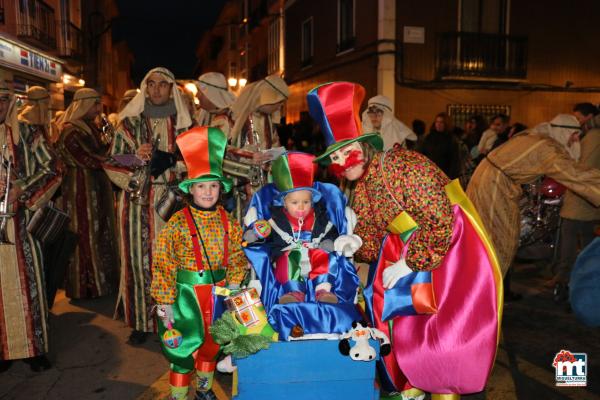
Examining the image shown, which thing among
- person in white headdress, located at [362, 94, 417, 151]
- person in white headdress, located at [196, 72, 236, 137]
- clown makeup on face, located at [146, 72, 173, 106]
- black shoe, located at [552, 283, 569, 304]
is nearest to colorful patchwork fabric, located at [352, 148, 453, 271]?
clown makeup on face, located at [146, 72, 173, 106]

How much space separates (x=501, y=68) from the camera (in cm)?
1440

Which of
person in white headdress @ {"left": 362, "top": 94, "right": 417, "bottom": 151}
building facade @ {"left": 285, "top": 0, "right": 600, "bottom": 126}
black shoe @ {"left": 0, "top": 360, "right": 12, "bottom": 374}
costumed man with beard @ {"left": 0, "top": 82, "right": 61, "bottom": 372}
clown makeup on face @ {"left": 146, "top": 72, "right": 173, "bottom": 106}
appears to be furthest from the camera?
building facade @ {"left": 285, "top": 0, "right": 600, "bottom": 126}

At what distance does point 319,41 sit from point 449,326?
1685 cm

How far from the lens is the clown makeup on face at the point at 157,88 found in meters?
4.49

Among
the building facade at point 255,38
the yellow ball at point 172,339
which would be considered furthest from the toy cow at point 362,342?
the building facade at point 255,38

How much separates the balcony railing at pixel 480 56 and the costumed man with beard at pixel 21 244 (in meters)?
11.7

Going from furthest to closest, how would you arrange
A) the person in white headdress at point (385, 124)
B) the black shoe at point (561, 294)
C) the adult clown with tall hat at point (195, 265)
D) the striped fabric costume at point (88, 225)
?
the striped fabric costume at point (88, 225) → the person in white headdress at point (385, 124) → the black shoe at point (561, 294) → the adult clown with tall hat at point (195, 265)

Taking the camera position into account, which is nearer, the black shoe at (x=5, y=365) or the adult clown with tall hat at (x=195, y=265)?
the adult clown with tall hat at (x=195, y=265)

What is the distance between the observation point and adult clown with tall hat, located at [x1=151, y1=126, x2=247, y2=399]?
328 cm

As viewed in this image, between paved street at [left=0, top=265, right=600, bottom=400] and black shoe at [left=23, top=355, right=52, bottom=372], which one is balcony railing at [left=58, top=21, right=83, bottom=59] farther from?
black shoe at [left=23, top=355, right=52, bottom=372]

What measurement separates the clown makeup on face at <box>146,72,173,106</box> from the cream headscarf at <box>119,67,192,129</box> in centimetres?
3

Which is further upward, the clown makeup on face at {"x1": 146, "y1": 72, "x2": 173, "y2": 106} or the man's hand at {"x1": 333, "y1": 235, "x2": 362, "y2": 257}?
the clown makeup on face at {"x1": 146, "y1": 72, "x2": 173, "y2": 106}

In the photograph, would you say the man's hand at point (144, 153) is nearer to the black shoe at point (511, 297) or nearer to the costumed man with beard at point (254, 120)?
the costumed man with beard at point (254, 120)

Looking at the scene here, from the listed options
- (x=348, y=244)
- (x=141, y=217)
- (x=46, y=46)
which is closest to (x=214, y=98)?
(x=141, y=217)
